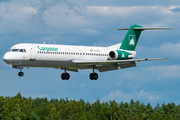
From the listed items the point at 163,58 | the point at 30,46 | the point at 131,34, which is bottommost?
the point at 163,58

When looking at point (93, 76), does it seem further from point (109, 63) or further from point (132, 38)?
point (132, 38)

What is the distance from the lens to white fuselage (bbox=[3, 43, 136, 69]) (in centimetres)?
4525

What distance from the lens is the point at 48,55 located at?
47219mm

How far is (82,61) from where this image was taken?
50.8 m

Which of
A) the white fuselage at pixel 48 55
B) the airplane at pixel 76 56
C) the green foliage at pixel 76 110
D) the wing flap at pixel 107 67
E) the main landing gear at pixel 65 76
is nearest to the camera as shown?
the white fuselage at pixel 48 55

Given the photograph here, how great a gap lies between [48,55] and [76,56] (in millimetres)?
5078

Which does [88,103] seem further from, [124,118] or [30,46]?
[30,46]

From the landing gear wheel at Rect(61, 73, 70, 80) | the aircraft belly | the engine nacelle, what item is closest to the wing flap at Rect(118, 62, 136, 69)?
the engine nacelle

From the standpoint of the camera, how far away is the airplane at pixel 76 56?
45.7 meters

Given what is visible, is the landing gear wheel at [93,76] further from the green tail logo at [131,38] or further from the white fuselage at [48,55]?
the green tail logo at [131,38]

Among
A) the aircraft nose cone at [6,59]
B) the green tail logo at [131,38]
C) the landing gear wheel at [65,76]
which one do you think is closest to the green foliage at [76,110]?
the landing gear wheel at [65,76]

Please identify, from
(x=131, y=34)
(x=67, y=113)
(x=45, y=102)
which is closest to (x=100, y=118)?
(x=67, y=113)

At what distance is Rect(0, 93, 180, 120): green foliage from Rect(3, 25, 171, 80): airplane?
73.9 metres

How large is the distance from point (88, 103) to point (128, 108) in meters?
21.1
